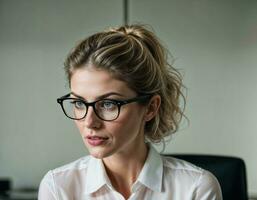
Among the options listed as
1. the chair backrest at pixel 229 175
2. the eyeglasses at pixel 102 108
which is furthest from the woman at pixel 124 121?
the chair backrest at pixel 229 175

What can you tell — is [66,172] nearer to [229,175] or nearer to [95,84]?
[95,84]

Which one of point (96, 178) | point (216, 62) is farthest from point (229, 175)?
point (216, 62)

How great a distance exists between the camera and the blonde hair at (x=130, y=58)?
0.95m

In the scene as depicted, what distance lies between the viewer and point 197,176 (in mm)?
1126

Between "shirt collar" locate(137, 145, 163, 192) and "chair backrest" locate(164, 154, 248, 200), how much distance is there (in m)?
0.28

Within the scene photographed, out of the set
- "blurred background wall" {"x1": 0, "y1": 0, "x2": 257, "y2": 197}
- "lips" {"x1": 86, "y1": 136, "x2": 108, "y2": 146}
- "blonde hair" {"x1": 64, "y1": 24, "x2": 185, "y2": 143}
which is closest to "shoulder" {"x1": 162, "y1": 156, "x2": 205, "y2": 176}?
"blonde hair" {"x1": 64, "y1": 24, "x2": 185, "y2": 143}

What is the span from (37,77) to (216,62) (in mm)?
885

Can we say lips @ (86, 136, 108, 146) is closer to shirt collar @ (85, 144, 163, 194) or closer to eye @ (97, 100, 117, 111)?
eye @ (97, 100, 117, 111)

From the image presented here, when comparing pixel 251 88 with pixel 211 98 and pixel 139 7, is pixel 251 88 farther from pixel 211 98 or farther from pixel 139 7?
pixel 139 7

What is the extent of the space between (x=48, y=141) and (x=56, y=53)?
0.44 metres

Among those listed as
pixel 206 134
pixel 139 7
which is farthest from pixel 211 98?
pixel 139 7

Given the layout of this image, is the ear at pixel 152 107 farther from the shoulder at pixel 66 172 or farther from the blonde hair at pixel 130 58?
the shoulder at pixel 66 172

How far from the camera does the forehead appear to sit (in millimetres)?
921

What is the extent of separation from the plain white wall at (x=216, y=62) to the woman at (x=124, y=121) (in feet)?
3.02
